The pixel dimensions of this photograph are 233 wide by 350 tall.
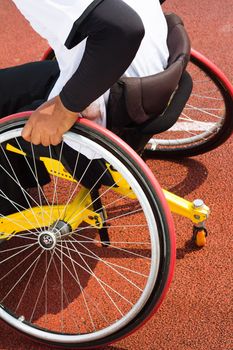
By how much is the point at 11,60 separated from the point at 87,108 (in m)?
2.31

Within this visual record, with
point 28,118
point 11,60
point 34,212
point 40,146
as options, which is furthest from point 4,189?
point 11,60

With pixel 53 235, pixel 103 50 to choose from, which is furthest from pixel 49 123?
pixel 53 235

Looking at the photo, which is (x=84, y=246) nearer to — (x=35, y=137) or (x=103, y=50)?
(x=35, y=137)

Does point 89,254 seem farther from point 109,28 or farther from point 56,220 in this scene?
point 109,28

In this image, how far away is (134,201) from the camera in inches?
103

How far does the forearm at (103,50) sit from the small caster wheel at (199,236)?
944mm

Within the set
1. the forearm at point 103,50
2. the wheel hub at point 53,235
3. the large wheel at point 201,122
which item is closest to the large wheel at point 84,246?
the wheel hub at point 53,235

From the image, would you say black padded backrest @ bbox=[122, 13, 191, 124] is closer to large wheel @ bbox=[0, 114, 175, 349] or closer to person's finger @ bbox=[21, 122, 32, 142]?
large wheel @ bbox=[0, 114, 175, 349]

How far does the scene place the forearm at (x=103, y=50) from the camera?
1421 mm

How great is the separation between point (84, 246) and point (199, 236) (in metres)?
0.51

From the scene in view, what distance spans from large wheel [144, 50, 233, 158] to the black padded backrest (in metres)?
0.47

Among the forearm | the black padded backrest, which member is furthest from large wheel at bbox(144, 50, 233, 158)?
the forearm

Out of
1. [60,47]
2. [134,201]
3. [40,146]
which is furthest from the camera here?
[134,201]

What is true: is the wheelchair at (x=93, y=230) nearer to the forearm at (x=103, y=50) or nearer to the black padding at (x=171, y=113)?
the black padding at (x=171, y=113)
